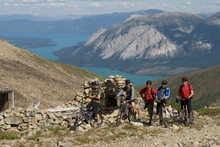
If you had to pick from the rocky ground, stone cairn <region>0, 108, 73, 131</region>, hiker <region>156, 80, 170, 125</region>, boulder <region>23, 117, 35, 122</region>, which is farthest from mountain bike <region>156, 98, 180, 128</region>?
boulder <region>23, 117, 35, 122</region>

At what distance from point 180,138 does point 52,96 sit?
28350 millimetres

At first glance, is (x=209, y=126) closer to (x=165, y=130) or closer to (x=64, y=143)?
(x=165, y=130)

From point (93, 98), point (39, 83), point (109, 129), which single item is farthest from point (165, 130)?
point (39, 83)

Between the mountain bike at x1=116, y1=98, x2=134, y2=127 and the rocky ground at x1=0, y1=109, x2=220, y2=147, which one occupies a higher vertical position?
the mountain bike at x1=116, y1=98, x2=134, y2=127

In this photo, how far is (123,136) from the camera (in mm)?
11625

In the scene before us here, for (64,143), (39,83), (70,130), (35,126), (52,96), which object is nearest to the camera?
(64,143)

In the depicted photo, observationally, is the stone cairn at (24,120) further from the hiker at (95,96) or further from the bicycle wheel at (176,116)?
the bicycle wheel at (176,116)

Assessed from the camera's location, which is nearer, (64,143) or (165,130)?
(64,143)

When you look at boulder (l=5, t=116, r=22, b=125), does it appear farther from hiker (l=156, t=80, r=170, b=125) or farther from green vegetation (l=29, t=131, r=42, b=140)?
hiker (l=156, t=80, r=170, b=125)

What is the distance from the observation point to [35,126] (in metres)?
13.4

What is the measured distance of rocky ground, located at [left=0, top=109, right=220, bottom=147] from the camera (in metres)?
10.4

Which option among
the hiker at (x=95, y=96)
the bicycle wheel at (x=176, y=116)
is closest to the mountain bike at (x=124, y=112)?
the hiker at (x=95, y=96)

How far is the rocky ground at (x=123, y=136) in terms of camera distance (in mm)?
10367

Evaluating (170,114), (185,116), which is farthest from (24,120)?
(185,116)
